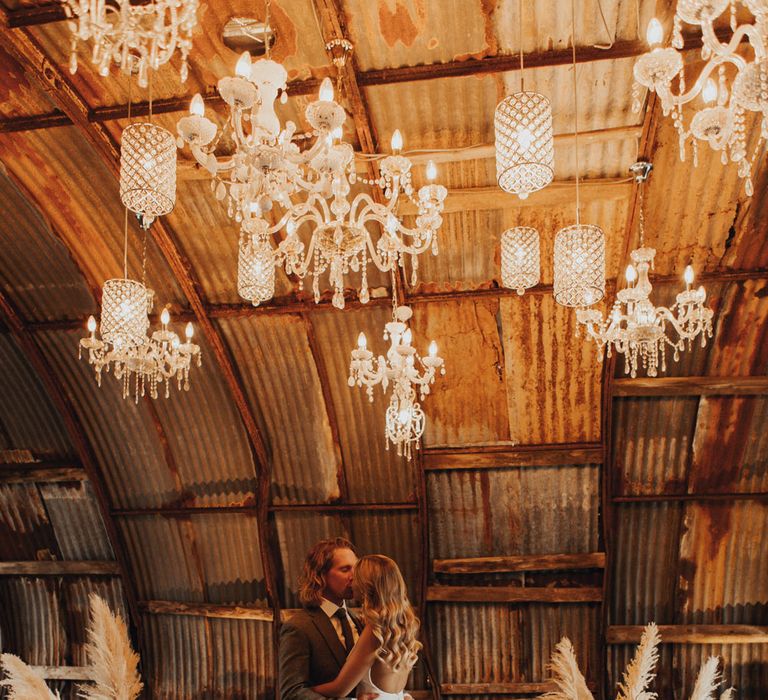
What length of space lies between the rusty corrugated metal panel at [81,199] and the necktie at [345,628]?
17.0ft

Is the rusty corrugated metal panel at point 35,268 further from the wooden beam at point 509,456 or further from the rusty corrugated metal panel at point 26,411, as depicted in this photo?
the wooden beam at point 509,456

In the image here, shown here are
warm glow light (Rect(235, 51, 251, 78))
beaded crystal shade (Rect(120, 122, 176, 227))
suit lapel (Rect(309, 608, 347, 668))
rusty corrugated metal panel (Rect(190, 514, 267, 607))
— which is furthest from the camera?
rusty corrugated metal panel (Rect(190, 514, 267, 607))

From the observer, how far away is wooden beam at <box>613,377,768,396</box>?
8109 mm

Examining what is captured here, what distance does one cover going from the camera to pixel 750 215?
698 cm

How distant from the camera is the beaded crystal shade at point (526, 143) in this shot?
13.6ft

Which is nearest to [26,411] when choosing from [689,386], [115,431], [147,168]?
[115,431]

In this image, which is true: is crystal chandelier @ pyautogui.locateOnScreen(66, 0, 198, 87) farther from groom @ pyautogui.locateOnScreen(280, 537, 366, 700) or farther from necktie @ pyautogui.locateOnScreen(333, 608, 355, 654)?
necktie @ pyautogui.locateOnScreen(333, 608, 355, 654)

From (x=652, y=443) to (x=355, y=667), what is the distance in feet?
21.1

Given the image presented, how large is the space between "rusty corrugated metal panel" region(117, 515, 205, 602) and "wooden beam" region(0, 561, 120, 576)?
0.37 metres

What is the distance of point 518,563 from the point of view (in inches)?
351

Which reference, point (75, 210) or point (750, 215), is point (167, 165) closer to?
point (75, 210)

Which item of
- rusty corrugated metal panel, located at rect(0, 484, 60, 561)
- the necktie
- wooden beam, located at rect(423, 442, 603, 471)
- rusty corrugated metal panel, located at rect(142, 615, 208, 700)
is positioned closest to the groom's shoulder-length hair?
the necktie

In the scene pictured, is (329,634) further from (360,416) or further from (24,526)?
(24,526)

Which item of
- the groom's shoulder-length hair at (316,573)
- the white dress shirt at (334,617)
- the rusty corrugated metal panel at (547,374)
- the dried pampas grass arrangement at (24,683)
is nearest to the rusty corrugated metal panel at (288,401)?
the rusty corrugated metal panel at (547,374)
